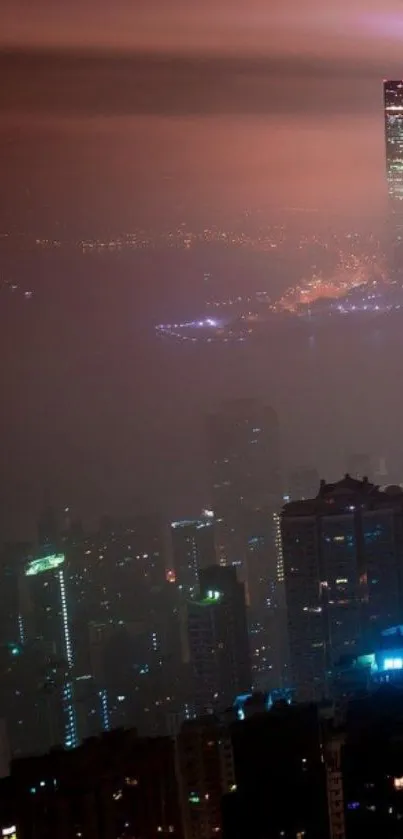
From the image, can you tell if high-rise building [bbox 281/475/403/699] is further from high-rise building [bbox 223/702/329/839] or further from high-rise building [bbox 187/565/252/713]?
high-rise building [bbox 223/702/329/839]

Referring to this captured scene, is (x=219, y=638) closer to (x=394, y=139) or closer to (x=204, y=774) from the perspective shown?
(x=204, y=774)

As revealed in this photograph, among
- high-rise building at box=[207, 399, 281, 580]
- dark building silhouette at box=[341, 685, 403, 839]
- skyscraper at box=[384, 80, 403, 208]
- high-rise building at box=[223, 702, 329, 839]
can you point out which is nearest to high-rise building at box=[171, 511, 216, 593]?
high-rise building at box=[207, 399, 281, 580]

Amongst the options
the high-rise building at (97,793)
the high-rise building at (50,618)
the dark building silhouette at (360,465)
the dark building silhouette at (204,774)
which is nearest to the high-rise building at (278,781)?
the dark building silhouette at (204,774)

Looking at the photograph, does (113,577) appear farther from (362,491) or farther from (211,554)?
(362,491)

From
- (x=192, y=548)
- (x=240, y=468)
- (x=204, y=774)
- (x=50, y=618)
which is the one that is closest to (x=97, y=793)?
(x=204, y=774)

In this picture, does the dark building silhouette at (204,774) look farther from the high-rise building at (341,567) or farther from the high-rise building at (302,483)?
the high-rise building at (302,483)
